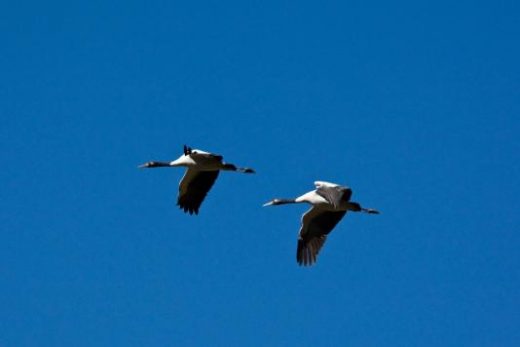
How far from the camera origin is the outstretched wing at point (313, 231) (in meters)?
34.9

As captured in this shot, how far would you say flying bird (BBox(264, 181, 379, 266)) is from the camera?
33781 mm

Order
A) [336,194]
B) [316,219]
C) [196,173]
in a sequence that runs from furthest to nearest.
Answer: [196,173] < [316,219] < [336,194]

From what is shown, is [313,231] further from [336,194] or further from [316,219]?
[336,194]

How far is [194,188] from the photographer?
1446 inches

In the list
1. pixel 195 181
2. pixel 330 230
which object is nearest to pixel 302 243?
pixel 330 230

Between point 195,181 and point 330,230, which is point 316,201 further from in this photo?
point 195,181

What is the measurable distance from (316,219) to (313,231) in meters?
0.37

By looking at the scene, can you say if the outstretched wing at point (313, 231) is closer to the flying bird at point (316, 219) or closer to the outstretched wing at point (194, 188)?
the flying bird at point (316, 219)

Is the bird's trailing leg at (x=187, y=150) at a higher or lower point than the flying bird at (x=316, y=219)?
higher

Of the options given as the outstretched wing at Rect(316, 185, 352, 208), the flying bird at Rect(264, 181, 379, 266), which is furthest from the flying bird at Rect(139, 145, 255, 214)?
the outstretched wing at Rect(316, 185, 352, 208)

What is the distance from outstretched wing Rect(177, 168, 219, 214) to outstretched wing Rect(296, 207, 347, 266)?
2640mm

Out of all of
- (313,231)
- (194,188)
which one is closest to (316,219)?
(313,231)

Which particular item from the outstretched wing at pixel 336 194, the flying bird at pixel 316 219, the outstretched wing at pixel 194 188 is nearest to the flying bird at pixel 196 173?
the outstretched wing at pixel 194 188

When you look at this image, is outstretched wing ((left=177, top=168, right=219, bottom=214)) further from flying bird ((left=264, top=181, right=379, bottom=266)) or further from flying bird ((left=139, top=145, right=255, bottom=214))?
flying bird ((left=264, top=181, right=379, bottom=266))
